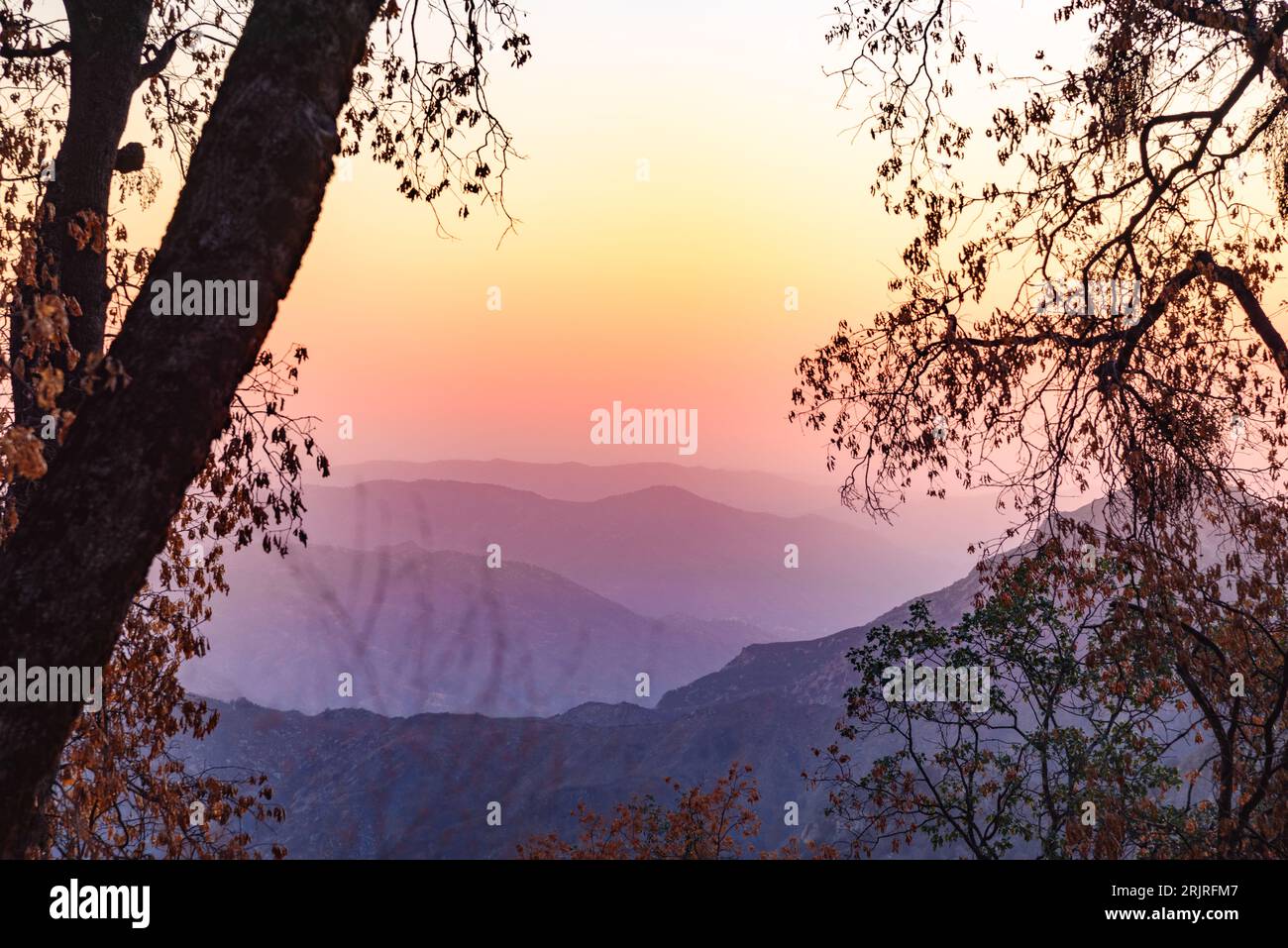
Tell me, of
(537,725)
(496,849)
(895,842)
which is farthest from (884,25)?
(537,725)

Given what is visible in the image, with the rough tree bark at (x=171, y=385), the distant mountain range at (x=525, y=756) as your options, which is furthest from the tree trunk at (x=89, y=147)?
the distant mountain range at (x=525, y=756)

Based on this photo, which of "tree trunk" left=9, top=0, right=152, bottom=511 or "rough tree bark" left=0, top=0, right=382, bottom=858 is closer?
"rough tree bark" left=0, top=0, right=382, bottom=858

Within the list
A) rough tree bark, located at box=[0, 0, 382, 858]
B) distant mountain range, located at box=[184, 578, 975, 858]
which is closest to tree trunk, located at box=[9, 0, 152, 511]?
rough tree bark, located at box=[0, 0, 382, 858]

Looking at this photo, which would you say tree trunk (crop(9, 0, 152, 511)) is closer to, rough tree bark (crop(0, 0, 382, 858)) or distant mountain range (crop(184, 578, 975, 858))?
rough tree bark (crop(0, 0, 382, 858))

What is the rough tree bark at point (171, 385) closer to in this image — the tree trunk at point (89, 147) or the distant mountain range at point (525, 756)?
the tree trunk at point (89, 147)

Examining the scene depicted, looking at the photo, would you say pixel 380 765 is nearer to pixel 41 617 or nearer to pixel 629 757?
pixel 629 757

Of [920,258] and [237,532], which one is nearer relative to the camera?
[237,532]

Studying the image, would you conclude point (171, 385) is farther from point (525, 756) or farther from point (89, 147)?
point (525, 756)

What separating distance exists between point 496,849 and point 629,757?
40090 mm

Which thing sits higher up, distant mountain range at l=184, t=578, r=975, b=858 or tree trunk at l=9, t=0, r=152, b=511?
tree trunk at l=9, t=0, r=152, b=511

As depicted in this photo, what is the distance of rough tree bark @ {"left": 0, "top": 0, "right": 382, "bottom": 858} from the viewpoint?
3789 mm

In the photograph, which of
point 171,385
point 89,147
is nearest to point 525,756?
point 89,147

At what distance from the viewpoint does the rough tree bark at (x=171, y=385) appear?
3.79m
